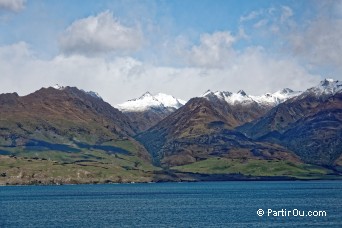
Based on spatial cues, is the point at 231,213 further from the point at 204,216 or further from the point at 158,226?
the point at 158,226

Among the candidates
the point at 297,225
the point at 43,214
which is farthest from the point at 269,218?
the point at 43,214

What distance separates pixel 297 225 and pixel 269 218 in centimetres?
1983

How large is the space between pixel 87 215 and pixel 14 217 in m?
23.4

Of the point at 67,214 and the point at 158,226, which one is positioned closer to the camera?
the point at 158,226

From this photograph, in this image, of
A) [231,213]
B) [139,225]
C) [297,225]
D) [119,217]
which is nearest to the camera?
[297,225]

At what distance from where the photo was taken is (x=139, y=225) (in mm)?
158250

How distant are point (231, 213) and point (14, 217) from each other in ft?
233

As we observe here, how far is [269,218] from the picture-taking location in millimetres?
167375

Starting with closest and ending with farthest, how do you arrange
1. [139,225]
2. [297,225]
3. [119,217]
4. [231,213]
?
1. [297,225]
2. [139,225]
3. [119,217]
4. [231,213]

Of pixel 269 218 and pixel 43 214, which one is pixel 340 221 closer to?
pixel 269 218

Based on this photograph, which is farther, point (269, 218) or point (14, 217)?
point (14, 217)

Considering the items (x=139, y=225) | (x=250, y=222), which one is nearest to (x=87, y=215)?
(x=139, y=225)

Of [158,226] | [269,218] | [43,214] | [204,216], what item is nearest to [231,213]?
[204,216]

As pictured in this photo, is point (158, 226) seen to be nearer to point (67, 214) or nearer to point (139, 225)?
point (139, 225)
